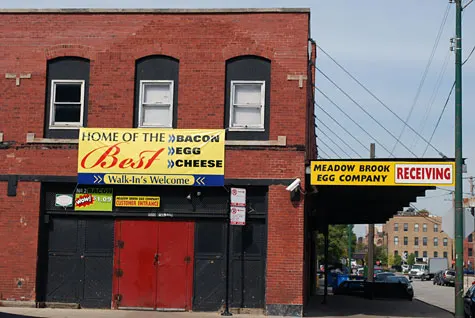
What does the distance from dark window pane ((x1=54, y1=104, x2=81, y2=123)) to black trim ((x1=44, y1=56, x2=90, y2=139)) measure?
20cm

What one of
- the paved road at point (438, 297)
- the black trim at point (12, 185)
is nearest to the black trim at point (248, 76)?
the black trim at point (12, 185)

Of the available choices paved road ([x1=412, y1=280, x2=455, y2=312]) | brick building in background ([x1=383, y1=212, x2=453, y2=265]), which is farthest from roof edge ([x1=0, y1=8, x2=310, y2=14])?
brick building in background ([x1=383, y1=212, x2=453, y2=265])

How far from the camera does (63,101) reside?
63.2 ft

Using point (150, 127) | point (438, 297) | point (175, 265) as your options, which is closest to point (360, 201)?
point (175, 265)

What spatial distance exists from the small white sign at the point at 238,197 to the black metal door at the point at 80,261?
3485 mm

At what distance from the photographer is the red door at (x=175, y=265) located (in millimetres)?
18609

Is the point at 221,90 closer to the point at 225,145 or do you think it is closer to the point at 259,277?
the point at 225,145

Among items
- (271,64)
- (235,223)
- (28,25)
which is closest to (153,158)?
(235,223)

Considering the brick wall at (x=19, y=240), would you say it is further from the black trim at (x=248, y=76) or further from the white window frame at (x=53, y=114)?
the black trim at (x=248, y=76)

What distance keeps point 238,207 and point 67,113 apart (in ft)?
17.6

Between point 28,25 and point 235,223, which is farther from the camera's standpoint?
point 28,25

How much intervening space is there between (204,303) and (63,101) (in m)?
6.57

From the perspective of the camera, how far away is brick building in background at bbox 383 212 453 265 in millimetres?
134375

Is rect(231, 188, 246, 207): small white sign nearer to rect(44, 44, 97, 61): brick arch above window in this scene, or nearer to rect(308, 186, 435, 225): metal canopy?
rect(308, 186, 435, 225): metal canopy
